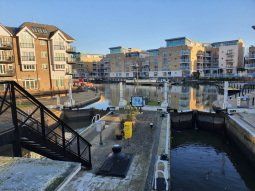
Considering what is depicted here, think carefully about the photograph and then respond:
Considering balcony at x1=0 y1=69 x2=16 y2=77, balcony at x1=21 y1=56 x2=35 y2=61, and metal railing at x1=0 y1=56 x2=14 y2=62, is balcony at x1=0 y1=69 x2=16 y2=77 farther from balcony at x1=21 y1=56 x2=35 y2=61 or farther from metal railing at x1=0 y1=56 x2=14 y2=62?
balcony at x1=21 y1=56 x2=35 y2=61

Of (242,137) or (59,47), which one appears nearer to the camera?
(242,137)

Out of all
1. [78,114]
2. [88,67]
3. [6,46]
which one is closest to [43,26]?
[6,46]

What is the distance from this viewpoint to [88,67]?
11025 cm

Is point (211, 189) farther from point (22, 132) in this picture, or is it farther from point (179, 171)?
point (22, 132)

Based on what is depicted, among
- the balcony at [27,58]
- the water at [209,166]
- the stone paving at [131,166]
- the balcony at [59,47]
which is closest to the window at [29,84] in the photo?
the balcony at [27,58]

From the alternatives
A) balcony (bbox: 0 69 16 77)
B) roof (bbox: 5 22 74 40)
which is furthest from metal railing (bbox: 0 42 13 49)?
balcony (bbox: 0 69 16 77)

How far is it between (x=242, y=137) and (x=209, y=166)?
4043 mm

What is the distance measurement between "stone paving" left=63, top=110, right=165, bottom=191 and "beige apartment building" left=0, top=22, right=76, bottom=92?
26.4m

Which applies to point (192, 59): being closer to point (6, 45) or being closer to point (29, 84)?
point (29, 84)

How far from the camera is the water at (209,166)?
9000mm

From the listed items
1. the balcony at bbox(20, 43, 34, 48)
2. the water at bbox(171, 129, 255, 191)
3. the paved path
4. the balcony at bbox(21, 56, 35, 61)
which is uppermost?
the balcony at bbox(20, 43, 34, 48)

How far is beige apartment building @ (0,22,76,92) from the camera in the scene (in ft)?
118

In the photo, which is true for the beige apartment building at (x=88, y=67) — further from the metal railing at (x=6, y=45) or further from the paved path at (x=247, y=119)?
the paved path at (x=247, y=119)

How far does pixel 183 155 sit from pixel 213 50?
79.8 meters
